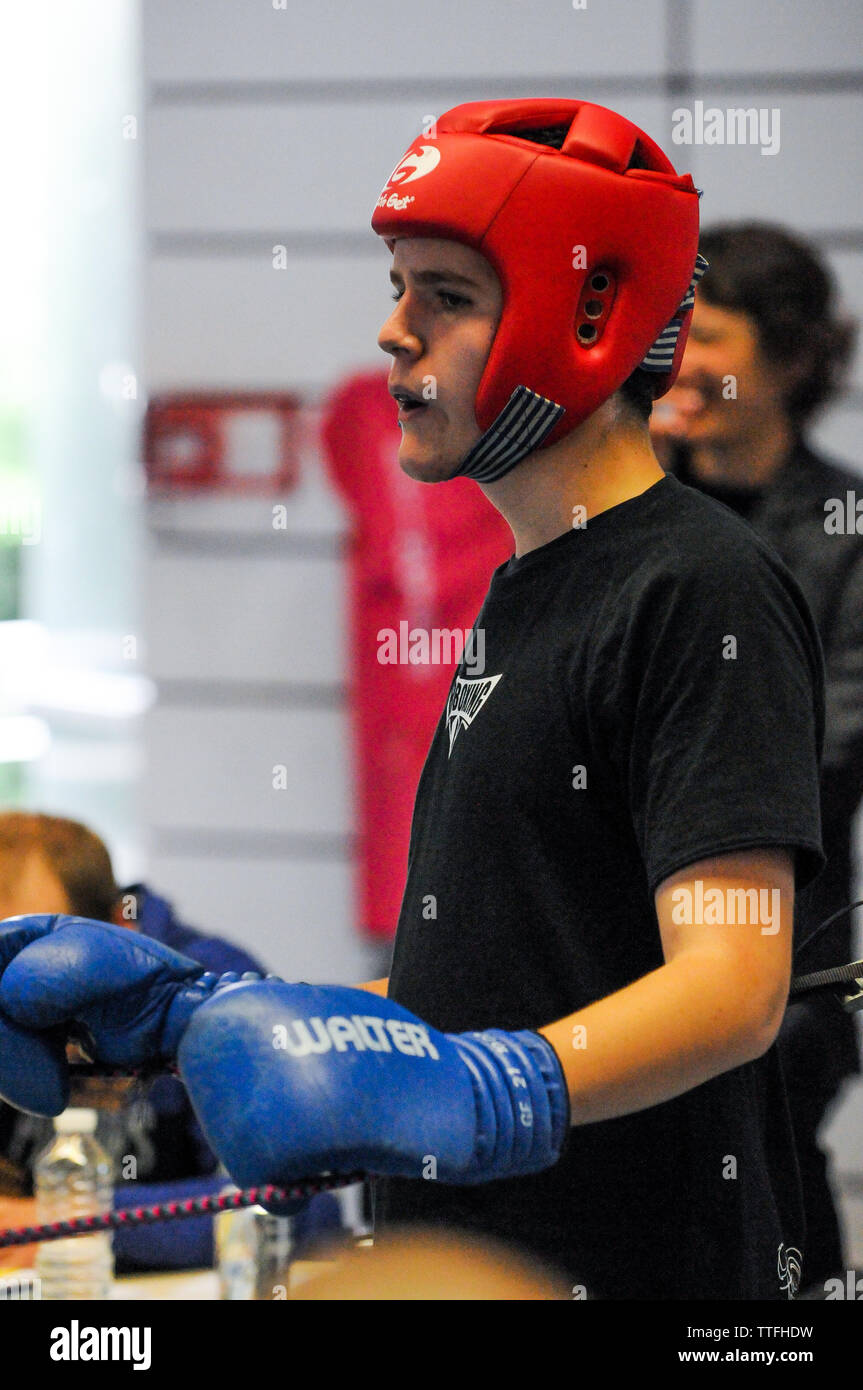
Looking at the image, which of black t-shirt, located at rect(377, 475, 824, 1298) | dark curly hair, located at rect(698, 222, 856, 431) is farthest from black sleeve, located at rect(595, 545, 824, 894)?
dark curly hair, located at rect(698, 222, 856, 431)

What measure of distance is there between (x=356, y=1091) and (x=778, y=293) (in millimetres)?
1610

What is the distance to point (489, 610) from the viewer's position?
3.54ft

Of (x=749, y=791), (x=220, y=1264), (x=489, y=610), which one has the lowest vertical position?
(x=220, y=1264)

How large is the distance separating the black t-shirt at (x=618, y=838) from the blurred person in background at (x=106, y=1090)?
2.81 ft

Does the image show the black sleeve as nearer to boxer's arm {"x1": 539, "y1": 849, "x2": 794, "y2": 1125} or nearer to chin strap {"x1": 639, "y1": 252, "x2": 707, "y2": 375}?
boxer's arm {"x1": 539, "y1": 849, "x2": 794, "y2": 1125}

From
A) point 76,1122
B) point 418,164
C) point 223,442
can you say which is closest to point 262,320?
point 223,442

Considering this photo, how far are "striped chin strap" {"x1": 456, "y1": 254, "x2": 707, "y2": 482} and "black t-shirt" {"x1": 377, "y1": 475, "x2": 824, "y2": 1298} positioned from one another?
0.22 ft

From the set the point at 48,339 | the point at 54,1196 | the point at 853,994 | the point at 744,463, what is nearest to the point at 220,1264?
the point at 54,1196

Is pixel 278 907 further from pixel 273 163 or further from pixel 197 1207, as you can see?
pixel 197 1207

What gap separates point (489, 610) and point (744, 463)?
1.14 metres

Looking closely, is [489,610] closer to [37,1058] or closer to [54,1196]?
[37,1058]

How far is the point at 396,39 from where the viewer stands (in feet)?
9.36

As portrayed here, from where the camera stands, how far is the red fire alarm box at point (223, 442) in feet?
9.59

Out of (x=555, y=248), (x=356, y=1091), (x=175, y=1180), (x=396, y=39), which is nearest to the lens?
(x=356, y=1091)
